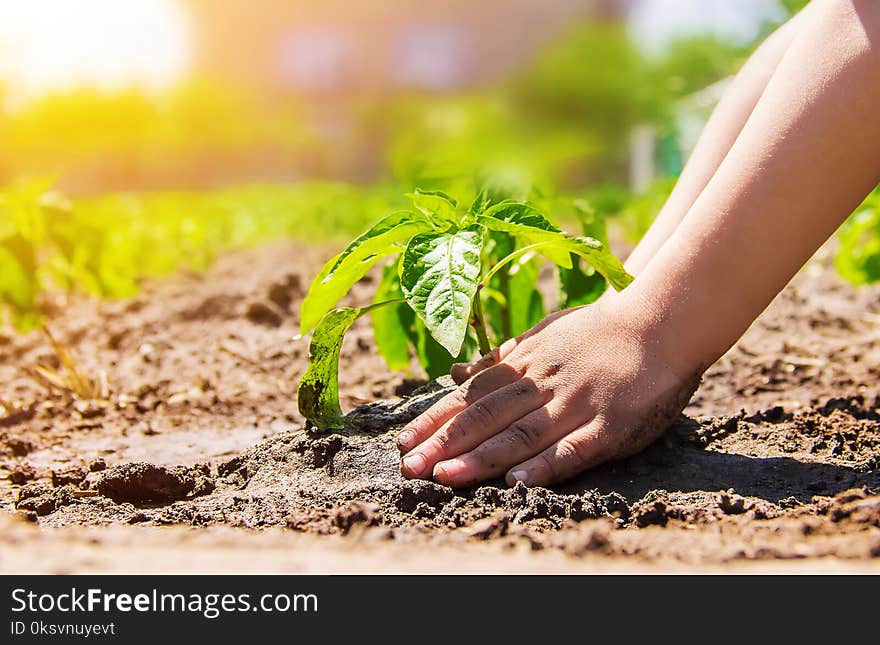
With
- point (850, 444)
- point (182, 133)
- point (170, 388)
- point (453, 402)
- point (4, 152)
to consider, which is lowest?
point (850, 444)

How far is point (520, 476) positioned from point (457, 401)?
176mm

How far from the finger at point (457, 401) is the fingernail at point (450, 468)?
0.09 metres

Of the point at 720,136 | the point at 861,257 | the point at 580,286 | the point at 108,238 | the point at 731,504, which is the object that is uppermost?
the point at 108,238

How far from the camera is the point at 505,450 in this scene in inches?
50.5

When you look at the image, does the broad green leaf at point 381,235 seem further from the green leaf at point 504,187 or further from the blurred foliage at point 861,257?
the blurred foliage at point 861,257

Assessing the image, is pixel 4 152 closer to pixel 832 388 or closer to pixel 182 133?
pixel 182 133

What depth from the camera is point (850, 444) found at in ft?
5.00

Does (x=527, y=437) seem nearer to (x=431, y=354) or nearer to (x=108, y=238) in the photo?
(x=431, y=354)

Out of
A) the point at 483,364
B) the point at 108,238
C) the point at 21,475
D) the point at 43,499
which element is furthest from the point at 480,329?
the point at 108,238

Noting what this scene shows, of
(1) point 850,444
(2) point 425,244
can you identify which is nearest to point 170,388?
(2) point 425,244

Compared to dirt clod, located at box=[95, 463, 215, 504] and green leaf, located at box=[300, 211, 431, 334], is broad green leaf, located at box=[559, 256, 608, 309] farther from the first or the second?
dirt clod, located at box=[95, 463, 215, 504]

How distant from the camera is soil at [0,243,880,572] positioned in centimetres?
97

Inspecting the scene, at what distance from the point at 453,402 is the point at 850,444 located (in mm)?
725

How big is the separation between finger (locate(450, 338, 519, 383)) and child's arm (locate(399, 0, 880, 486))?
7 cm
